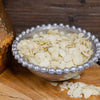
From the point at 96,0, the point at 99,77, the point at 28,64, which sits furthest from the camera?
the point at 96,0

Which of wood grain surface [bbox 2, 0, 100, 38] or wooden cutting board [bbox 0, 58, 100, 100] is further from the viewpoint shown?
wood grain surface [bbox 2, 0, 100, 38]

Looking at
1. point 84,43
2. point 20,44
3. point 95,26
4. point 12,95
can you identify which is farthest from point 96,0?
point 12,95

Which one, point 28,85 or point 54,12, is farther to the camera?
point 54,12

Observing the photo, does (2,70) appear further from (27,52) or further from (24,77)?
(27,52)

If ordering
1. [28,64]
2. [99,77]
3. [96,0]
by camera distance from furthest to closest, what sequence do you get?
[96,0], [99,77], [28,64]

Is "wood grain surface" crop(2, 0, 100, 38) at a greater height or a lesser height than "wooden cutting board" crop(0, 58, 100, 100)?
greater
